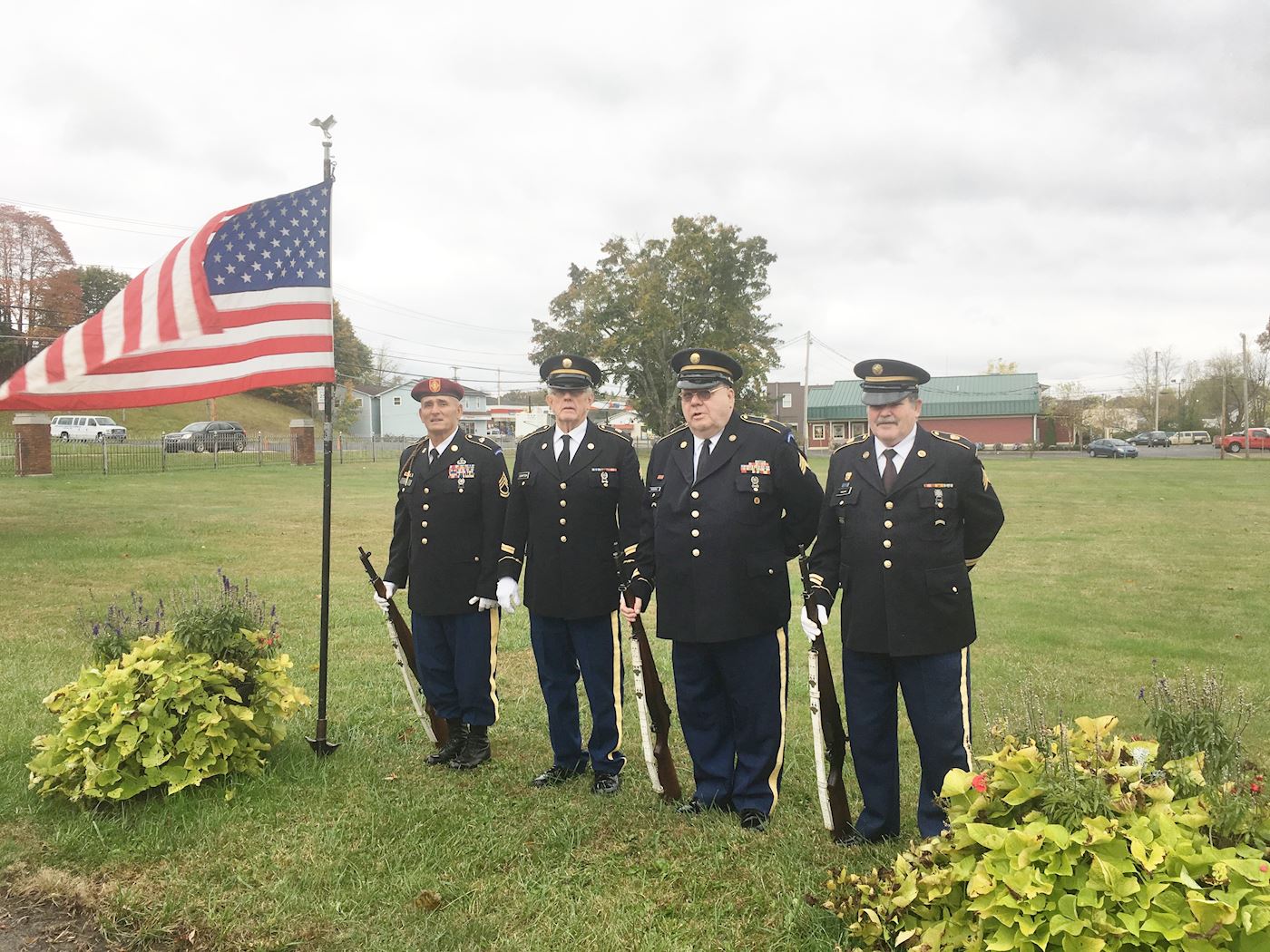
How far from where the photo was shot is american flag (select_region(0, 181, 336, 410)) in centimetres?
474

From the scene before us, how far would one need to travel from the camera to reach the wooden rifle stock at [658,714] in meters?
4.25

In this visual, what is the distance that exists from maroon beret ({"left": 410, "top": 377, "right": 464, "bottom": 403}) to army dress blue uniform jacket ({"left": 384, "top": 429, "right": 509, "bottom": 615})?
245 millimetres

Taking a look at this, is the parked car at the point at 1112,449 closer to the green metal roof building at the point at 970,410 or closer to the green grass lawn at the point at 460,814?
the green metal roof building at the point at 970,410

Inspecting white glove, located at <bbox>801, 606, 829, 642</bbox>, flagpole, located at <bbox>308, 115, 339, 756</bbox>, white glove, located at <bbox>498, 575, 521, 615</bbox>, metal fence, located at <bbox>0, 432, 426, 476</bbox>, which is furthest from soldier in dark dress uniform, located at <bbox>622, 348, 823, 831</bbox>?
metal fence, located at <bbox>0, 432, 426, 476</bbox>

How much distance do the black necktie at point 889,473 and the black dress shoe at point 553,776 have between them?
2307mm

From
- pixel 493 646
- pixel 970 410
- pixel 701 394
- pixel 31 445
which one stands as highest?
pixel 970 410

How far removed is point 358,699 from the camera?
5941 mm

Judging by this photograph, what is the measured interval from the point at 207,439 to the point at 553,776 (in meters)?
37.2

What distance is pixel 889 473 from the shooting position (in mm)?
3654

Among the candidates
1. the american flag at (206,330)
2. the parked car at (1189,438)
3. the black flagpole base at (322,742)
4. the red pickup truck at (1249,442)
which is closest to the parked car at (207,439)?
the american flag at (206,330)

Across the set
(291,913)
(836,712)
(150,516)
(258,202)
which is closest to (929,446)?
(836,712)

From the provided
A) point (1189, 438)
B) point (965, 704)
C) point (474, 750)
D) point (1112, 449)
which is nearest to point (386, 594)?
point (474, 750)

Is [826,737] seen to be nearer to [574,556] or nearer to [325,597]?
[574,556]

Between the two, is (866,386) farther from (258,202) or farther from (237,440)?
(237,440)
